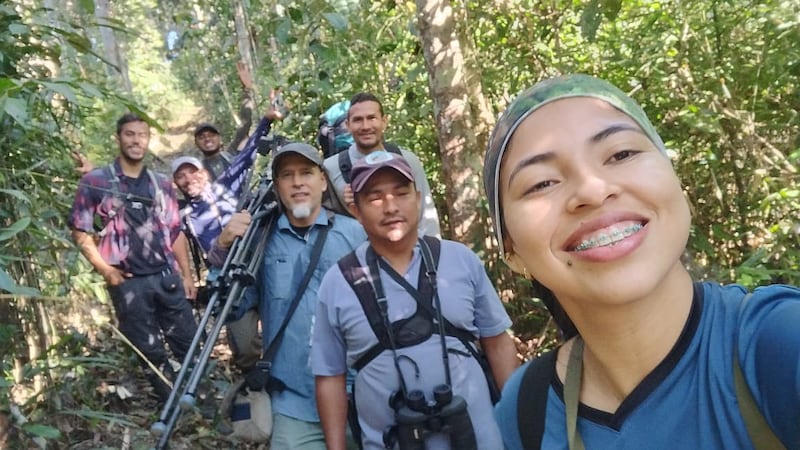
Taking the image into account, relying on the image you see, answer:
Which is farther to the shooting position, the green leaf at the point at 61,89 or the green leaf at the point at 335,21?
the green leaf at the point at 335,21

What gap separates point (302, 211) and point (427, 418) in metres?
1.15

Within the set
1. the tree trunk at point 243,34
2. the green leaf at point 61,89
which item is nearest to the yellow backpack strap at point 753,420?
the green leaf at point 61,89

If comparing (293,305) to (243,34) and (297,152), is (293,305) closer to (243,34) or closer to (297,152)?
(297,152)

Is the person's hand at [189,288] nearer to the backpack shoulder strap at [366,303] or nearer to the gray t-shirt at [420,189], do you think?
the gray t-shirt at [420,189]

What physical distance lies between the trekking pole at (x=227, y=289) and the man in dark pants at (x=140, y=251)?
1.92 metres

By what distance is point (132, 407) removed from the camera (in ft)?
16.3

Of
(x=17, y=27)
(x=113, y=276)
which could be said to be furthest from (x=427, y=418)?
(x=113, y=276)

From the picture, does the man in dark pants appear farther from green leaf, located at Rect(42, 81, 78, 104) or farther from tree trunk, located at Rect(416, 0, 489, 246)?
green leaf, located at Rect(42, 81, 78, 104)

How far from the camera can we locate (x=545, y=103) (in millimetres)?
1062

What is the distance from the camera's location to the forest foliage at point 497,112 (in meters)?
2.91

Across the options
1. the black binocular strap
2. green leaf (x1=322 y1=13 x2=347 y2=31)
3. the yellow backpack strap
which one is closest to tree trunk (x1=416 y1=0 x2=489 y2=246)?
green leaf (x1=322 y1=13 x2=347 y2=31)

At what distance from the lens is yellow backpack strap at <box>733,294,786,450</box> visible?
2.73 ft

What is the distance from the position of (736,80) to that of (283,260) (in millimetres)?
3109

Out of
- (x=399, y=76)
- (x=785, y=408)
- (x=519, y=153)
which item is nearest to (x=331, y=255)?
(x=519, y=153)
